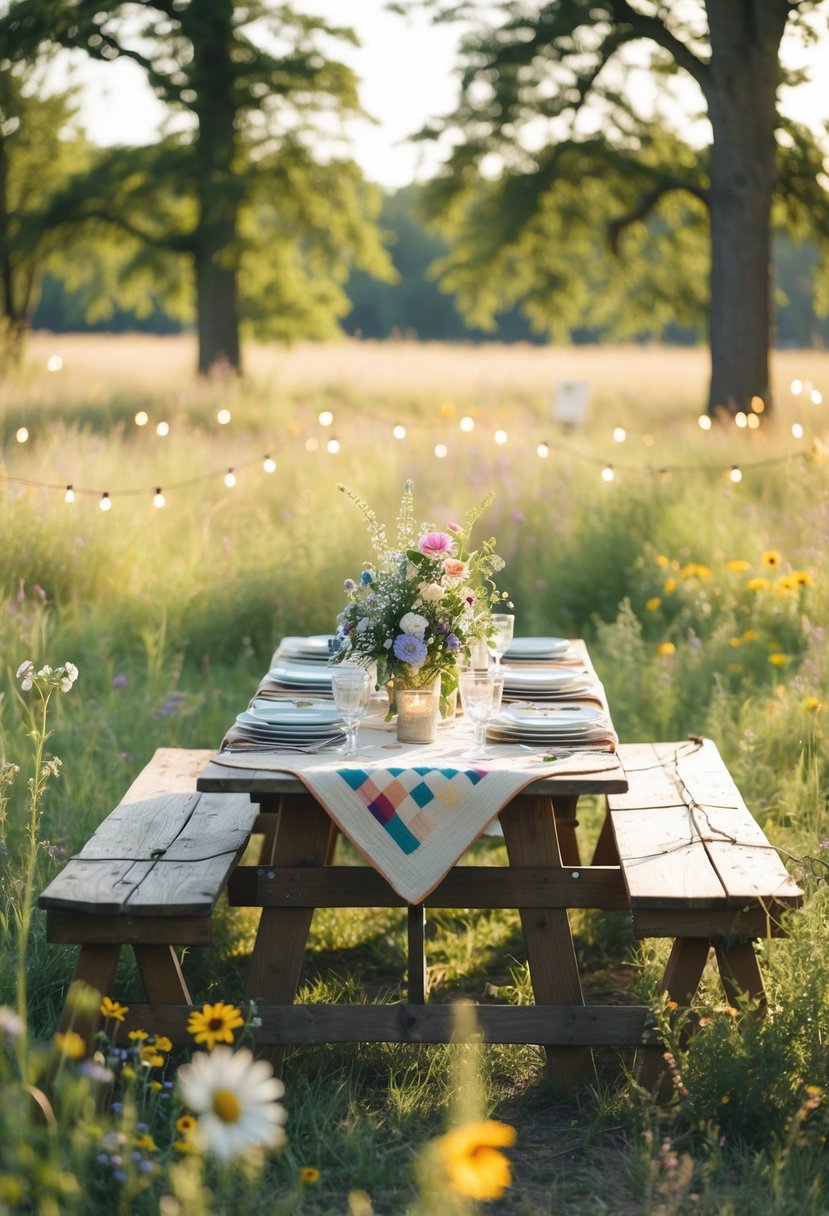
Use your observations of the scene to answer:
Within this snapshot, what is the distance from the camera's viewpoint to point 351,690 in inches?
125

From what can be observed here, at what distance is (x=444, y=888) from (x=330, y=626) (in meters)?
3.54

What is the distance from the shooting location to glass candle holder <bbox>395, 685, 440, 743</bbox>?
3344 millimetres

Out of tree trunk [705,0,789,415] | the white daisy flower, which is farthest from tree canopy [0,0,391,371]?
the white daisy flower

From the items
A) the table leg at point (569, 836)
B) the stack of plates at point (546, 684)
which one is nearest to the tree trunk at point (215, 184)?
the table leg at point (569, 836)

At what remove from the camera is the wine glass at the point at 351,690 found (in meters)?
3.17

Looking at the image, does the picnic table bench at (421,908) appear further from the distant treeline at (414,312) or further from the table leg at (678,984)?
the distant treeline at (414,312)

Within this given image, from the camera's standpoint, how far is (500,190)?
40.5 ft

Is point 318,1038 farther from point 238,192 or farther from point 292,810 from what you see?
point 238,192

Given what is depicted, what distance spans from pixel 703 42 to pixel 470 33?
2000 millimetres

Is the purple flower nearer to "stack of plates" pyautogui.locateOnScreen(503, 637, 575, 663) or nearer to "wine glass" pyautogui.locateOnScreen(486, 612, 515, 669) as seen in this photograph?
"wine glass" pyautogui.locateOnScreen(486, 612, 515, 669)

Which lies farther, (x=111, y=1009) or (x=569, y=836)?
(x=569, y=836)

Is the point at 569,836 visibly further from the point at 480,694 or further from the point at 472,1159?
the point at 472,1159

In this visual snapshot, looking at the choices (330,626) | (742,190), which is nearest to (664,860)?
(330,626)

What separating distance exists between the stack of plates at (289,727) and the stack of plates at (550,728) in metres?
0.40
